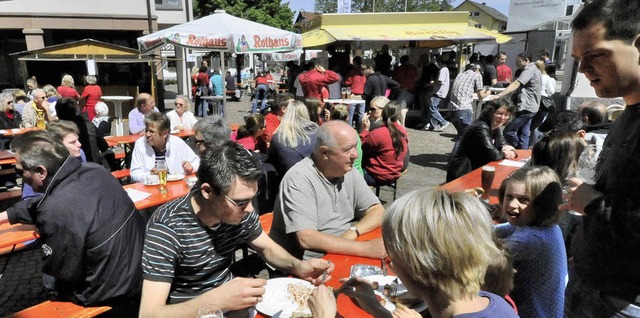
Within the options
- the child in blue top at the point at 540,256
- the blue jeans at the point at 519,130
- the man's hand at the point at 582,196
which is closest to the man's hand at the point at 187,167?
the child in blue top at the point at 540,256

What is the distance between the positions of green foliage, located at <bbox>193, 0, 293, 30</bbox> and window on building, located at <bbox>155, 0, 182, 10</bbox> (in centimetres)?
1473

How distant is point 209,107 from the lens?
1523cm

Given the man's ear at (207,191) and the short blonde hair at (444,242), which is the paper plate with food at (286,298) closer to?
the man's ear at (207,191)

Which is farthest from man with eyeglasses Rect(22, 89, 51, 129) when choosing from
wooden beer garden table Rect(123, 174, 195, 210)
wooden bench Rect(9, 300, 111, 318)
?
wooden bench Rect(9, 300, 111, 318)

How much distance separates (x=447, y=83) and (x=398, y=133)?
7.22 m

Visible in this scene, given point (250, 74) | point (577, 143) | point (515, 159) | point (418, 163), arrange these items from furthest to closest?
point (250, 74) < point (418, 163) < point (515, 159) < point (577, 143)

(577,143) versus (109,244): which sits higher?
(577,143)

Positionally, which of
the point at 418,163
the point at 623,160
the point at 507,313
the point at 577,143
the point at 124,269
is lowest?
the point at 418,163

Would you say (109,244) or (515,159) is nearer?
(109,244)

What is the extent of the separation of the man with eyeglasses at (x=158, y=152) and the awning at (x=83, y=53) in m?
9.36

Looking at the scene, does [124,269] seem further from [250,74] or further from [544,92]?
[250,74]

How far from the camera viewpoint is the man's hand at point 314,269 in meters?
2.21

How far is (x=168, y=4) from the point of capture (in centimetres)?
2030

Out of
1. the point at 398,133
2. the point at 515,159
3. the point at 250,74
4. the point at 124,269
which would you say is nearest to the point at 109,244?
the point at 124,269
